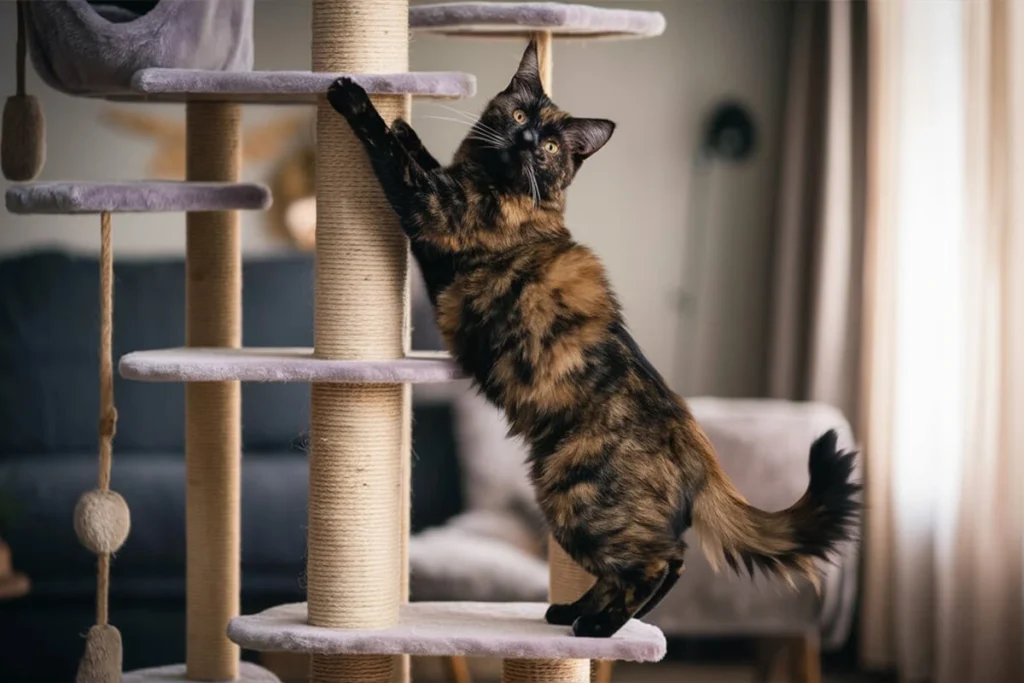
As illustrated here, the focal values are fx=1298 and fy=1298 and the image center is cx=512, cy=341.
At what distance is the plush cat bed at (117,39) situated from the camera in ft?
6.23

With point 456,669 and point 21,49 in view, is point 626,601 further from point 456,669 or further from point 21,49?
point 456,669

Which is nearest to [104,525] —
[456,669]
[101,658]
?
[101,658]

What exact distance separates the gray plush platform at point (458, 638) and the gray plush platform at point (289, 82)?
2.34ft

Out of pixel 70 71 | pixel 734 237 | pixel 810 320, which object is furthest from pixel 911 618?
pixel 70 71

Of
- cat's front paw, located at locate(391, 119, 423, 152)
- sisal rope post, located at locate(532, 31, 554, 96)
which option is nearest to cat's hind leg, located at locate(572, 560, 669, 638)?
cat's front paw, located at locate(391, 119, 423, 152)

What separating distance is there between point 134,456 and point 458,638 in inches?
88.8

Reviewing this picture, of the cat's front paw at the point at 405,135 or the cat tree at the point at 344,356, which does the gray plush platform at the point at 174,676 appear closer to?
the cat tree at the point at 344,356

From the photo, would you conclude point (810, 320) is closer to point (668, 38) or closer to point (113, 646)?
point (668, 38)

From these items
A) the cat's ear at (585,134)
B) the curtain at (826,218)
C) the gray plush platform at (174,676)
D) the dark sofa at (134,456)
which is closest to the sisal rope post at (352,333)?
the cat's ear at (585,134)

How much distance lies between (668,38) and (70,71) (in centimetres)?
271

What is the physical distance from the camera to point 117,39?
1893 millimetres

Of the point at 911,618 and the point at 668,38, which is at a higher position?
the point at 668,38

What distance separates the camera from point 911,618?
11.0 ft

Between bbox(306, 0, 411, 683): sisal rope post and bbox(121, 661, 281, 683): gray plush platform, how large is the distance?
497 millimetres
